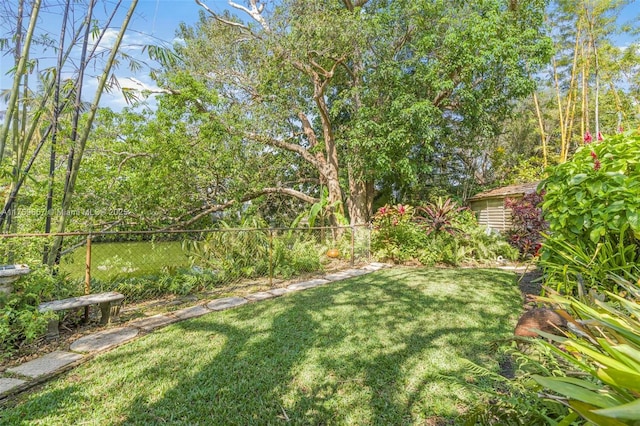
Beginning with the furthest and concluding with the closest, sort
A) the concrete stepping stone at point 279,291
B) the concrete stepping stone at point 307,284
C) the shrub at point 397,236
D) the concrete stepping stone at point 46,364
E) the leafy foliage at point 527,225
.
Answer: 1. the shrub at point 397,236
2. the leafy foliage at point 527,225
3. the concrete stepping stone at point 307,284
4. the concrete stepping stone at point 279,291
5. the concrete stepping stone at point 46,364

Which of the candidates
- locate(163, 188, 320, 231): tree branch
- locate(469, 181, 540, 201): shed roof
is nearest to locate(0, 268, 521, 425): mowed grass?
locate(163, 188, 320, 231): tree branch

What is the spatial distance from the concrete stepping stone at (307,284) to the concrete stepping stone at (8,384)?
3399mm

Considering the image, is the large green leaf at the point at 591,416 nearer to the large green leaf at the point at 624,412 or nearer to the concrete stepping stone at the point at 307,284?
the large green leaf at the point at 624,412

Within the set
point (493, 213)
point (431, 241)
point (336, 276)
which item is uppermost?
point (493, 213)

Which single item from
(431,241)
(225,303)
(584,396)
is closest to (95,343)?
(225,303)

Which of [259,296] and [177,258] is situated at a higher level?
[177,258]

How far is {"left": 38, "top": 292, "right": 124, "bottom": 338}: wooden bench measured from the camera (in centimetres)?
306

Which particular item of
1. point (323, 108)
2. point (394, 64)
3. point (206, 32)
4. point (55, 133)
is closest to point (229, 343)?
point (55, 133)

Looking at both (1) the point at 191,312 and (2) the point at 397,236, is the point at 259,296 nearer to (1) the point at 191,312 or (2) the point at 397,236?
(1) the point at 191,312

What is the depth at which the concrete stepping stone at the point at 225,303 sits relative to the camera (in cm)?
418

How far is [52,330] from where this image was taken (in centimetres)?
309

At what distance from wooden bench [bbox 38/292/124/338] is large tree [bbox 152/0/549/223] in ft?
18.7

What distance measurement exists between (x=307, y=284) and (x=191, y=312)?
2104 millimetres

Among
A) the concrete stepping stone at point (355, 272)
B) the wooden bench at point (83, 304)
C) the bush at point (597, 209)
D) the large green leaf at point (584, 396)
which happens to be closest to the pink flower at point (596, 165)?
the bush at point (597, 209)
